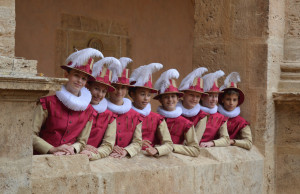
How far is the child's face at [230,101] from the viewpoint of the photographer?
240 inches

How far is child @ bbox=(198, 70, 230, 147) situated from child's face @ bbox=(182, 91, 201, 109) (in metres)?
0.20

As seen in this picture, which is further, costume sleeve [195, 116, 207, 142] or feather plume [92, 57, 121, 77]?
costume sleeve [195, 116, 207, 142]

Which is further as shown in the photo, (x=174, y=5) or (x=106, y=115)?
(x=174, y=5)

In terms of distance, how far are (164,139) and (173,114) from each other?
0.38m

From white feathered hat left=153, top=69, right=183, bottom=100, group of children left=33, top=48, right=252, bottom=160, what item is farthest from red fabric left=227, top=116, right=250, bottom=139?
white feathered hat left=153, top=69, right=183, bottom=100

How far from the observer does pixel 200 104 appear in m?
5.99

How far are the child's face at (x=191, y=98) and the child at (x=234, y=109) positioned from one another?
0.54 metres

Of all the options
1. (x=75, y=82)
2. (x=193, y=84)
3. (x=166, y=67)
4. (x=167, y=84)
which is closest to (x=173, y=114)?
(x=167, y=84)

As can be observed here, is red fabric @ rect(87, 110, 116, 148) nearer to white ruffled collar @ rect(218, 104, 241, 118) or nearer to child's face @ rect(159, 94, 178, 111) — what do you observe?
child's face @ rect(159, 94, 178, 111)

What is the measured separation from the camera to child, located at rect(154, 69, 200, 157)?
537 cm

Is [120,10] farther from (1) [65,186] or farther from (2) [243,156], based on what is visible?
(1) [65,186]

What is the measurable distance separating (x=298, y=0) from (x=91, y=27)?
113 inches

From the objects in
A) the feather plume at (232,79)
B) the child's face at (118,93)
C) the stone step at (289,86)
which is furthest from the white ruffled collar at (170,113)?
the stone step at (289,86)

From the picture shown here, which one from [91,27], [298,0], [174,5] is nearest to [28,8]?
[91,27]
